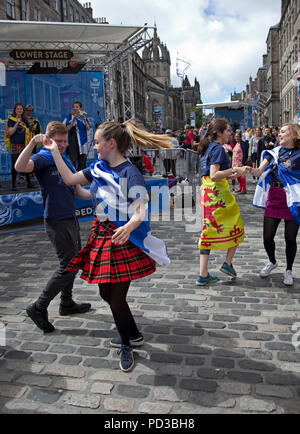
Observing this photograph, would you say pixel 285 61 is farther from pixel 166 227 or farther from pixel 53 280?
pixel 53 280

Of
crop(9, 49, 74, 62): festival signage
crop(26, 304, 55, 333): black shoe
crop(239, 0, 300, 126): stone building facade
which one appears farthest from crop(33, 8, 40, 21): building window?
crop(26, 304, 55, 333): black shoe

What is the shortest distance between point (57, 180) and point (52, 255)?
9.84ft

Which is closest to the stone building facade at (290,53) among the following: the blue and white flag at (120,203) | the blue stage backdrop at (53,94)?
the blue stage backdrop at (53,94)

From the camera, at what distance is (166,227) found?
8.67 m

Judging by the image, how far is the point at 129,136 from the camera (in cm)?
320

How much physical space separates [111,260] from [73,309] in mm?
1520

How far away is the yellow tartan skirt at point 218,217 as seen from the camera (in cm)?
486

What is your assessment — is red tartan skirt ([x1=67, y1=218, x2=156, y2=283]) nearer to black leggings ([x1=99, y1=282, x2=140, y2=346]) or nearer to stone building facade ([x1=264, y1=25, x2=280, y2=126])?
black leggings ([x1=99, y1=282, x2=140, y2=346])

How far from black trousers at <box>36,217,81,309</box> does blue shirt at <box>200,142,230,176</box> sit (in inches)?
66.2

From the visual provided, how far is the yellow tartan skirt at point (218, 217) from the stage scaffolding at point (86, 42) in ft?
28.7
